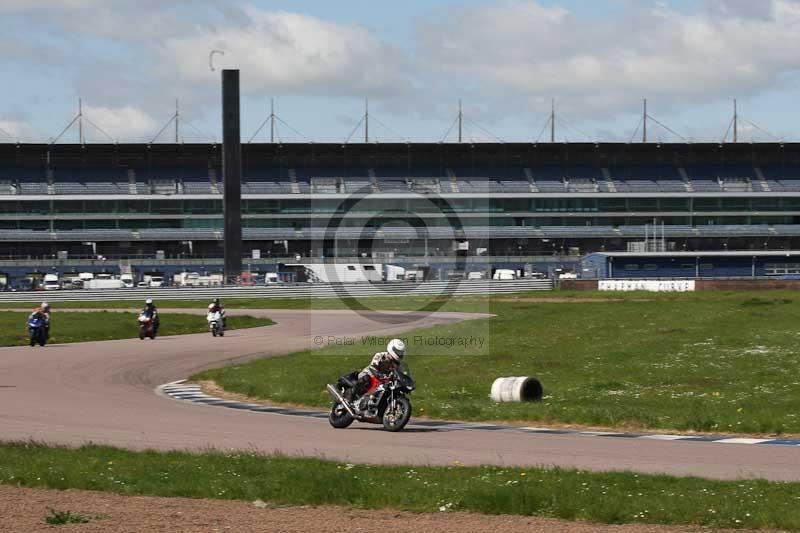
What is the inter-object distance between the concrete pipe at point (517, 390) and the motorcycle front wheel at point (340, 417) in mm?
4338

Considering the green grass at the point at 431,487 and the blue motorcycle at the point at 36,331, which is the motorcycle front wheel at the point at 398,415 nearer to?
the green grass at the point at 431,487

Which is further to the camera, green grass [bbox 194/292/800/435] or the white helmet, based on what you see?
green grass [bbox 194/292/800/435]

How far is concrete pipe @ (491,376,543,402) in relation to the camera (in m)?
24.8

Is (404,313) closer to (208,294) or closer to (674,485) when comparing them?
(208,294)

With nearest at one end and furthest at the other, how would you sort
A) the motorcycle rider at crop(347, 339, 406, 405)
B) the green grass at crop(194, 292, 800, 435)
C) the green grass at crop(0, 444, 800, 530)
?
the green grass at crop(0, 444, 800, 530), the motorcycle rider at crop(347, 339, 406, 405), the green grass at crop(194, 292, 800, 435)

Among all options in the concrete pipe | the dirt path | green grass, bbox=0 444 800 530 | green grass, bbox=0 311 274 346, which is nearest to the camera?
the dirt path

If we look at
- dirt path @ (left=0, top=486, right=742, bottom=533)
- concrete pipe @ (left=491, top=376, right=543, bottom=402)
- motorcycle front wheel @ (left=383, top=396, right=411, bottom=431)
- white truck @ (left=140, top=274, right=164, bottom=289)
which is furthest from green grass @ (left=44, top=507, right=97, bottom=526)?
white truck @ (left=140, top=274, right=164, bottom=289)

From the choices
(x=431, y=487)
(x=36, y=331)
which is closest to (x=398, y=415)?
(x=431, y=487)

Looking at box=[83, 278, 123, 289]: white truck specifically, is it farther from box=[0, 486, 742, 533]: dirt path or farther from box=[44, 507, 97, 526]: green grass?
box=[44, 507, 97, 526]: green grass

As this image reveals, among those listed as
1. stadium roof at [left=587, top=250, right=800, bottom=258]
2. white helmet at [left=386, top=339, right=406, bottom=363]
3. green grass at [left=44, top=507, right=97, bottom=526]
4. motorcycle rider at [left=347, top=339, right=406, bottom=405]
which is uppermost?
stadium roof at [left=587, top=250, right=800, bottom=258]

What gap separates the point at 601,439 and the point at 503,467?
4.08 metres

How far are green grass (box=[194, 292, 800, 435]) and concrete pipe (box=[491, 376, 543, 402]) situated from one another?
0.28 metres

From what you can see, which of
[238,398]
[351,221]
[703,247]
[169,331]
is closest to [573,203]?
[703,247]

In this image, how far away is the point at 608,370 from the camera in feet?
100
